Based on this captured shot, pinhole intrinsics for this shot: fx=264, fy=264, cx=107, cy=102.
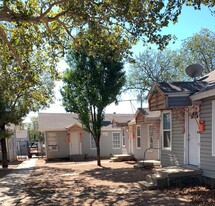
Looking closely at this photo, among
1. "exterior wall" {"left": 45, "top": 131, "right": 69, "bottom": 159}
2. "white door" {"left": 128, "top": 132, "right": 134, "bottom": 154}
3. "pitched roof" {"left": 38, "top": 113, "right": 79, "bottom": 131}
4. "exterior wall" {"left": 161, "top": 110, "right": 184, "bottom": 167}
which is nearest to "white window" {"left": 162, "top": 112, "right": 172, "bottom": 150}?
"exterior wall" {"left": 161, "top": 110, "right": 184, "bottom": 167}

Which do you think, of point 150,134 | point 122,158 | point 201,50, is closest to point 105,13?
point 150,134

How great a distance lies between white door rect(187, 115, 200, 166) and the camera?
30.0ft

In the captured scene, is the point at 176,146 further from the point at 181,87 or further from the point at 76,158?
the point at 76,158

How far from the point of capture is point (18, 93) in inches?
714

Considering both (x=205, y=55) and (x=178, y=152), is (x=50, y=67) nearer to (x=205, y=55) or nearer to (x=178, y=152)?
(x=178, y=152)

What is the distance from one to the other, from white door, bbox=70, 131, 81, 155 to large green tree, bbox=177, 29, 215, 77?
664 inches

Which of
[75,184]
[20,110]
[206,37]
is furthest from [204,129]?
[206,37]

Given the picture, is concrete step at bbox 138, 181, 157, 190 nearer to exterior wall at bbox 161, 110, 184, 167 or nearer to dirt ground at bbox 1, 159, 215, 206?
dirt ground at bbox 1, 159, 215, 206

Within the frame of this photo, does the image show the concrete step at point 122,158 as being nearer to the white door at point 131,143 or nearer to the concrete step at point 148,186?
the white door at point 131,143

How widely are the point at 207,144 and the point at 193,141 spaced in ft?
3.41

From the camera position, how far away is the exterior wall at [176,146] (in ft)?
33.3

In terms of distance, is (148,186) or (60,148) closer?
(148,186)

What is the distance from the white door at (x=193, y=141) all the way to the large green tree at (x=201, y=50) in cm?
2426

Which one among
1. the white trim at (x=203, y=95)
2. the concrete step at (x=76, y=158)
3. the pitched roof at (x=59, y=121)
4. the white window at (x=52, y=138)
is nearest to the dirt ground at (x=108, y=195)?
the white trim at (x=203, y=95)
